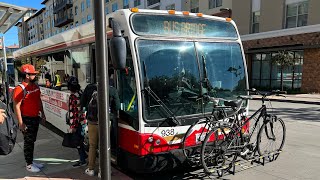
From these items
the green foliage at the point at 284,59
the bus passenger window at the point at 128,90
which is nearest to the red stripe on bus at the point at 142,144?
the bus passenger window at the point at 128,90

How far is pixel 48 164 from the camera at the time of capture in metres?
5.78

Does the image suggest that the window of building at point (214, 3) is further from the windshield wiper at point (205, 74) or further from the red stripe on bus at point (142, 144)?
the red stripe on bus at point (142, 144)

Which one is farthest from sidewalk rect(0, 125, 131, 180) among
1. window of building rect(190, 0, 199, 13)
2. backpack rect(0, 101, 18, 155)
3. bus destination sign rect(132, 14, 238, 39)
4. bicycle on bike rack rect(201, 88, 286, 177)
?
window of building rect(190, 0, 199, 13)

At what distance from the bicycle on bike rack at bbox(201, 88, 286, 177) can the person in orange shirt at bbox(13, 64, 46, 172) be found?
9.95 feet

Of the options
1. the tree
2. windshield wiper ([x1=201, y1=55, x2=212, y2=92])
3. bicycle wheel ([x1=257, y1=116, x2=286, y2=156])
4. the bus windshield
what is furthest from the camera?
the tree

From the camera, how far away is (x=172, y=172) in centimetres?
535

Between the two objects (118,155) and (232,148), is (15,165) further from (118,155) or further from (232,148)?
(232,148)

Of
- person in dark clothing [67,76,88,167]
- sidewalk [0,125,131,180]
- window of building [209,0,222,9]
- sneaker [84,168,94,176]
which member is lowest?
sidewalk [0,125,131,180]

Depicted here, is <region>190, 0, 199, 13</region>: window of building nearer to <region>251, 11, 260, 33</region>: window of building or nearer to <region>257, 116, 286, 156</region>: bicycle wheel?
<region>251, 11, 260, 33</region>: window of building

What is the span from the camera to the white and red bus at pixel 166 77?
14.5ft

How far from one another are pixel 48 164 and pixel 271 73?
21728 mm

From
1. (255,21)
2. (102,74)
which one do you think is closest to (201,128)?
(102,74)

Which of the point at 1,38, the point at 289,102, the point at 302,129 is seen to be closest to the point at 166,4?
the point at 289,102

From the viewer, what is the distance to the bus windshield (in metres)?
4.49
